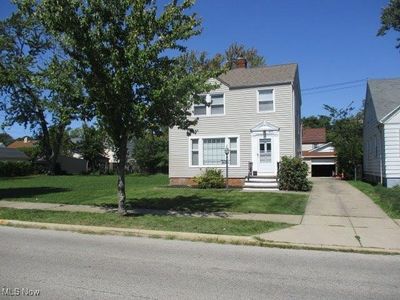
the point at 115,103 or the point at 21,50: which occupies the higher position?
the point at 21,50

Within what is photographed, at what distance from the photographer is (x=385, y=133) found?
22266mm

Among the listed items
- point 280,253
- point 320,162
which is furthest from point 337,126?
point 280,253

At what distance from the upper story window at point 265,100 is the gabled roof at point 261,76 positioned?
498 millimetres

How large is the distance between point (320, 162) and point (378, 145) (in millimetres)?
26050

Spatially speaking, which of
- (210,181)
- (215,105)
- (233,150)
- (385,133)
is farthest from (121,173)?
(385,133)

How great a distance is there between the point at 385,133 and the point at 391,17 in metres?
18.6

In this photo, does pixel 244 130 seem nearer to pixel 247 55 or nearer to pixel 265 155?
pixel 265 155

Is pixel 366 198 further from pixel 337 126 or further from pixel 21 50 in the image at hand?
pixel 21 50

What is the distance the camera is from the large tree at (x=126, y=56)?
12.0m

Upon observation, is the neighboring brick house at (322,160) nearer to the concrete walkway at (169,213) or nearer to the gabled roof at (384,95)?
the gabled roof at (384,95)

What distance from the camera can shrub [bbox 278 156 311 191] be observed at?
21.5m

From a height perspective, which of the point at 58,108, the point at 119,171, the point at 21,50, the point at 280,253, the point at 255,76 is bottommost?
the point at 280,253

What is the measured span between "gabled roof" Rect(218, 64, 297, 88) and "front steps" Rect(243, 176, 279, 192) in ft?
17.5

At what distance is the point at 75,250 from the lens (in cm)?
912
